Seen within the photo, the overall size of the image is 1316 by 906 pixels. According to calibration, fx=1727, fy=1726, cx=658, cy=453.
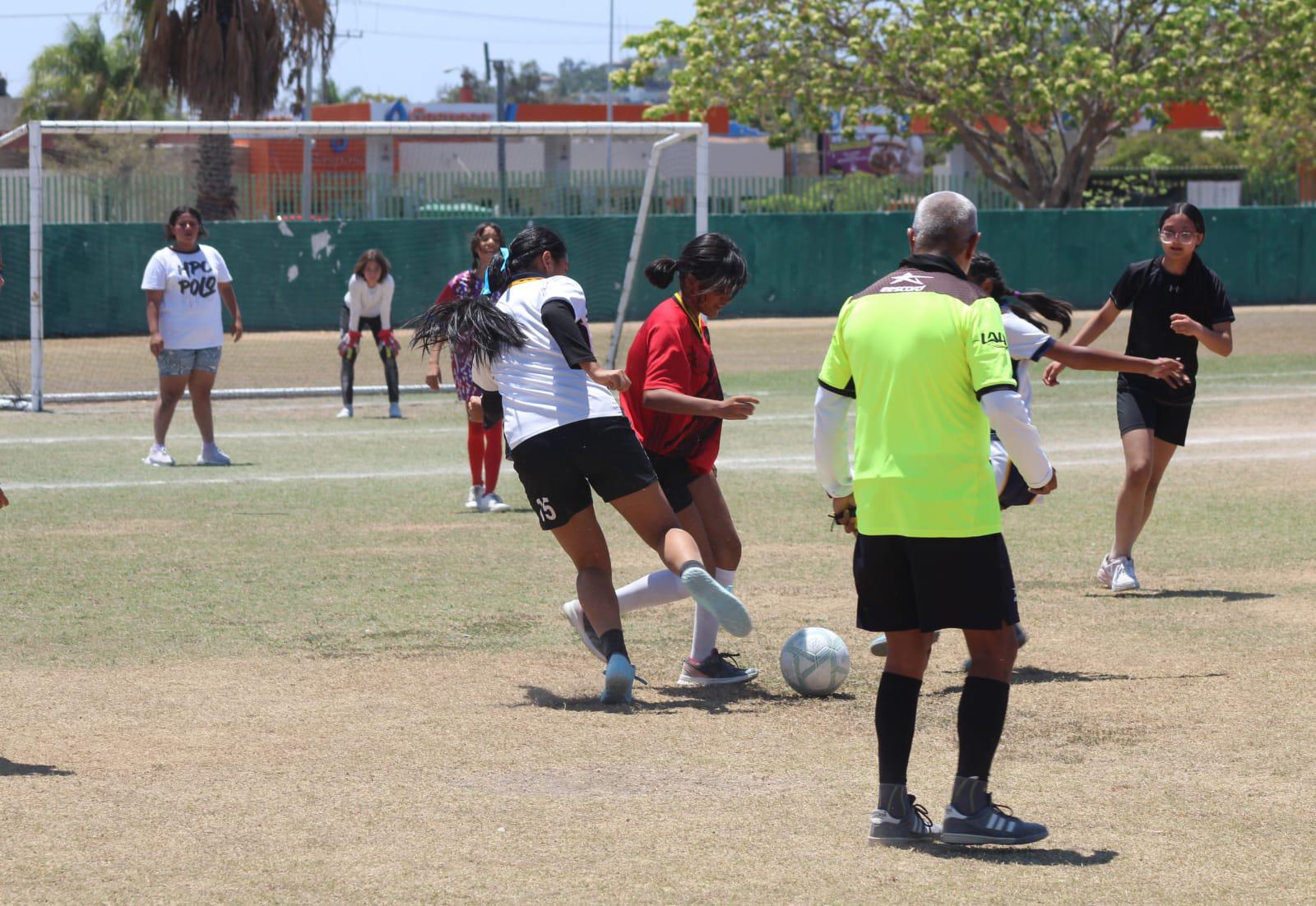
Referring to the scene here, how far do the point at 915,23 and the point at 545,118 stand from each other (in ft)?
101

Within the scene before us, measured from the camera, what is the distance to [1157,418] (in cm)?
885

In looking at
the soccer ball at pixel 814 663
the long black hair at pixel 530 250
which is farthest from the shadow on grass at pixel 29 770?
the soccer ball at pixel 814 663

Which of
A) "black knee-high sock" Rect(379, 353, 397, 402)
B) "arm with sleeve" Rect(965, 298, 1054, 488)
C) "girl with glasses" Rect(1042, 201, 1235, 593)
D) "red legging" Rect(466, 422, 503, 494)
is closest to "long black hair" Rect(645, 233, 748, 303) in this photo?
"arm with sleeve" Rect(965, 298, 1054, 488)

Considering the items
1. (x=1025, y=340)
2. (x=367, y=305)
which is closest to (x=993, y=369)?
(x=1025, y=340)

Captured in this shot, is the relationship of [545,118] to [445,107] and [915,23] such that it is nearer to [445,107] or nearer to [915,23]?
[445,107]

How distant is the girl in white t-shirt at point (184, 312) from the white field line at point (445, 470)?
2.34 ft

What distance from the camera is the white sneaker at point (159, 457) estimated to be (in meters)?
13.8

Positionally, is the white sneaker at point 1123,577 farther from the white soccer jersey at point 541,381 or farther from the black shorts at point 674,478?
the white soccer jersey at point 541,381

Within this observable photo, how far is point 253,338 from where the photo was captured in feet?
89.3

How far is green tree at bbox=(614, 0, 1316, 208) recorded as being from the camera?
36.7 metres

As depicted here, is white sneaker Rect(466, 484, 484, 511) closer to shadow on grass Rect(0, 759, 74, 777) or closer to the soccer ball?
the soccer ball

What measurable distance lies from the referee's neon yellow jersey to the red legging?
22.2ft

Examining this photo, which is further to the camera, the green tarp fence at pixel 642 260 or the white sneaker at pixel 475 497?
the green tarp fence at pixel 642 260

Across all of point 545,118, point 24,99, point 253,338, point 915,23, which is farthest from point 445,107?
point 253,338
